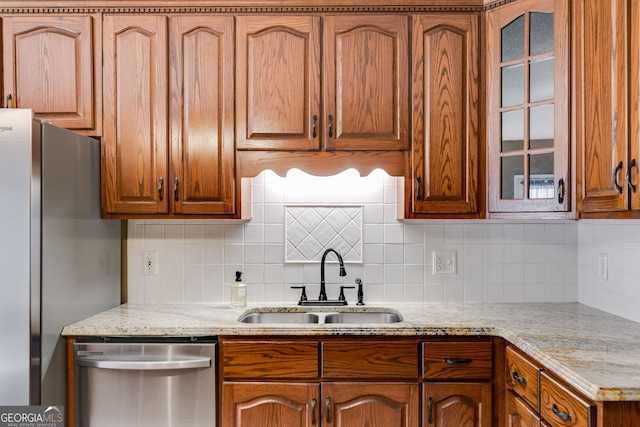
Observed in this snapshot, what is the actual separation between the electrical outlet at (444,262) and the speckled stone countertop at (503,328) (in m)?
0.19

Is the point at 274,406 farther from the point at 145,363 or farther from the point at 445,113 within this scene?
the point at 445,113

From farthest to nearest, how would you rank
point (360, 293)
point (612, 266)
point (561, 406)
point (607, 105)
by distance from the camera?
1. point (360, 293)
2. point (612, 266)
3. point (607, 105)
4. point (561, 406)

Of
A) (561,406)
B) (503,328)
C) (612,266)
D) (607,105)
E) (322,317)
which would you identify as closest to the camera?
(561,406)

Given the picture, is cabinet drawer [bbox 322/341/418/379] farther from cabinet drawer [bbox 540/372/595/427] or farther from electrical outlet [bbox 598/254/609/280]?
electrical outlet [bbox 598/254/609/280]

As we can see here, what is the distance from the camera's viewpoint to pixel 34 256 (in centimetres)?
186

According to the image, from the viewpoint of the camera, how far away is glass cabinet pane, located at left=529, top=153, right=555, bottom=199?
215 centimetres

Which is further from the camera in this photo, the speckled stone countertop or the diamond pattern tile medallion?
the diamond pattern tile medallion

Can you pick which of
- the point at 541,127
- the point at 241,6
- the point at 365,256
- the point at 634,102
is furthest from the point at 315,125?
the point at 634,102

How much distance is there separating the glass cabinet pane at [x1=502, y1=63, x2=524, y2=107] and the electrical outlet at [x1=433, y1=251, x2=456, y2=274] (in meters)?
0.82

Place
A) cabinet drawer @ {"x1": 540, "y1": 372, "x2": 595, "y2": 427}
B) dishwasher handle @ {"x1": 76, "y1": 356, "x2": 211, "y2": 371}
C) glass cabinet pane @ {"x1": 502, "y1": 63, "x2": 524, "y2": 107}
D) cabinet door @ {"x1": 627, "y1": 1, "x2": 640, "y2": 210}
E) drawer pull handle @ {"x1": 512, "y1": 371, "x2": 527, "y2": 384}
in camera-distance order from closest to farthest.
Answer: cabinet drawer @ {"x1": 540, "y1": 372, "x2": 595, "y2": 427} < cabinet door @ {"x1": 627, "y1": 1, "x2": 640, "y2": 210} < drawer pull handle @ {"x1": 512, "y1": 371, "x2": 527, "y2": 384} < dishwasher handle @ {"x1": 76, "y1": 356, "x2": 211, "y2": 371} < glass cabinet pane @ {"x1": 502, "y1": 63, "x2": 524, "y2": 107}

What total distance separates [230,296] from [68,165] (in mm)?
991

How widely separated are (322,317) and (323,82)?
44.4 inches

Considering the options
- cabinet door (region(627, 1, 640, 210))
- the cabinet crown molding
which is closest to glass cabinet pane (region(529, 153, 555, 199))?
cabinet door (region(627, 1, 640, 210))

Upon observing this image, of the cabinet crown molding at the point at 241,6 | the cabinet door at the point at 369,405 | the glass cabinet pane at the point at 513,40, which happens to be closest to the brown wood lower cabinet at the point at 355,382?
the cabinet door at the point at 369,405
